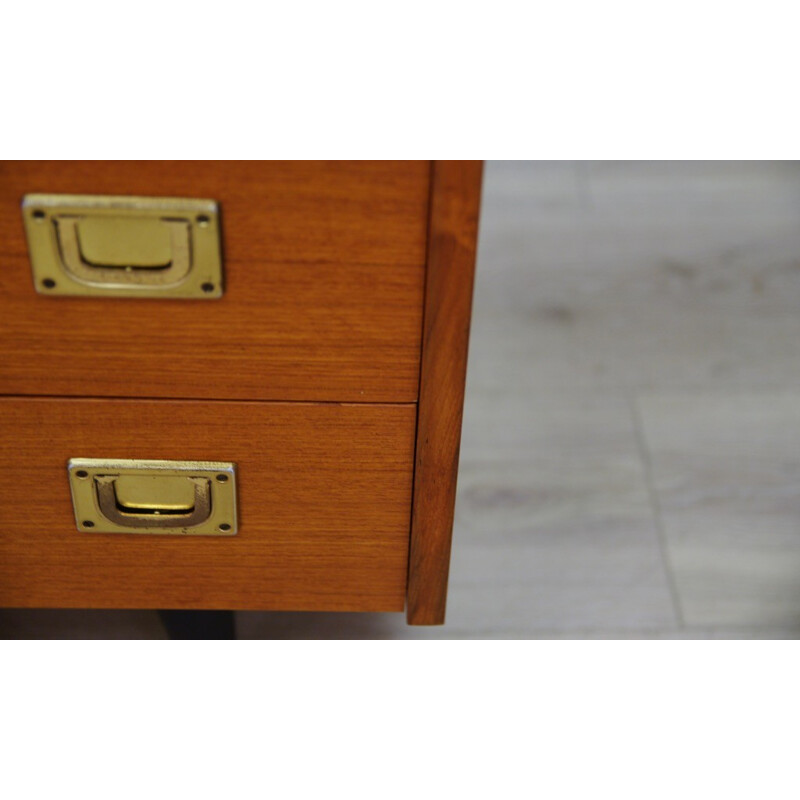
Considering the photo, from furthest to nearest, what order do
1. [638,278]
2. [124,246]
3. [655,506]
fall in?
1. [638,278]
2. [655,506]
3. [124,246]

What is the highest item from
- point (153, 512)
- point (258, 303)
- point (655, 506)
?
point (258, 303)

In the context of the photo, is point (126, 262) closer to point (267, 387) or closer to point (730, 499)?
point (267, 387)

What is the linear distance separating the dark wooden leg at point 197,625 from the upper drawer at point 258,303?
0.97 ft

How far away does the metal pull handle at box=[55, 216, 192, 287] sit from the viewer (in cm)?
43

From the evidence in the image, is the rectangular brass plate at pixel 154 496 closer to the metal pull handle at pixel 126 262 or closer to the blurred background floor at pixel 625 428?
the metal pull handle at pixel 126 262

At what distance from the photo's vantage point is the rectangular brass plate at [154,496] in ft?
1.69

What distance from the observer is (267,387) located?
49cm

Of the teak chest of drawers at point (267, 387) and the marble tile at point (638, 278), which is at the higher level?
the teak chest of drawers at point (267, 387)

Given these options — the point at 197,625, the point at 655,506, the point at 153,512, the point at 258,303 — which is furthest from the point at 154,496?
the point at 655,506

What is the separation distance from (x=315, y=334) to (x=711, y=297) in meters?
0.80

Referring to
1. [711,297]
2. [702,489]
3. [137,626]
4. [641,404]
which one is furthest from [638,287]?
[137,626]

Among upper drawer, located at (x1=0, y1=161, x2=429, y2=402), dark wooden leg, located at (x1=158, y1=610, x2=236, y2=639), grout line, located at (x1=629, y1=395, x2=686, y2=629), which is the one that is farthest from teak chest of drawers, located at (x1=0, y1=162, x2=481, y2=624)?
grout line, located at (x1=629, y1=395, x2=686, y2=629)

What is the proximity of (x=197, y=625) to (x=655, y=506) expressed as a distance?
40 centimetres

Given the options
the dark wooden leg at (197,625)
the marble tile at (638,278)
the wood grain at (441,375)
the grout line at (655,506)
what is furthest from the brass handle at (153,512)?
the marble tile at (638,278)
